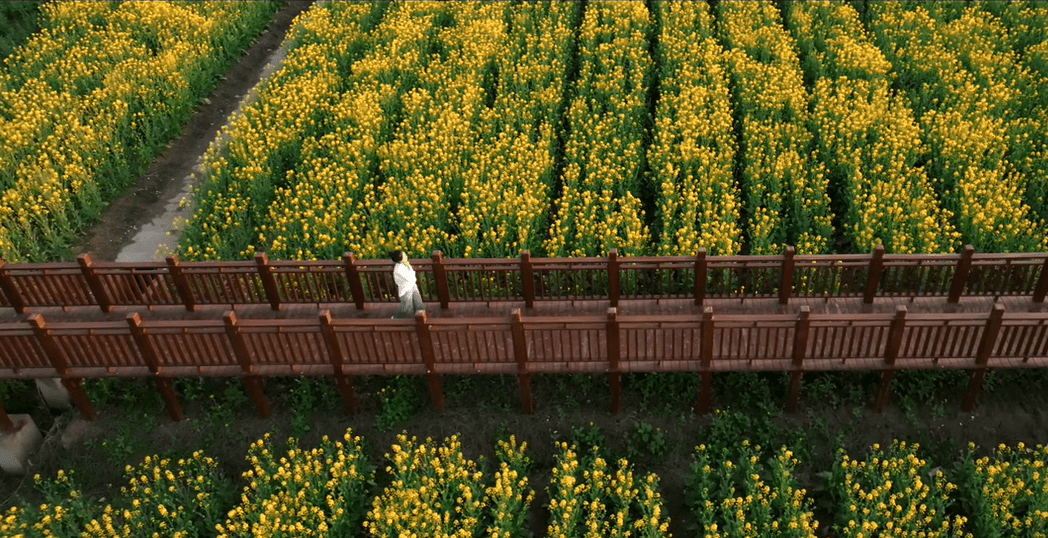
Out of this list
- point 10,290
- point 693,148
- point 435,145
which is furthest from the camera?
point 435,145

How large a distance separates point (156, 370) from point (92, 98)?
10.8m

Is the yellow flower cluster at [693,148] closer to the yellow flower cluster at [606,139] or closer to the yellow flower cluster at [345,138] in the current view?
the yellow flower cluster at [606,139]

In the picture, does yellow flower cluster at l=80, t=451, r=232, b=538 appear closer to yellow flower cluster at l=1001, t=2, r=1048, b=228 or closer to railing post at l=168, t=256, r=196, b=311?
railing post at l=168, t=256, r=196, b=311

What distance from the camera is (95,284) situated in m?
11.9

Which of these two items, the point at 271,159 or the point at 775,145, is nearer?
the point at 775,145

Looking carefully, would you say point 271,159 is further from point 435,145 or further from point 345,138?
point 435,145

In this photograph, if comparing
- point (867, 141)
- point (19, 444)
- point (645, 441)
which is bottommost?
point (645, 441)

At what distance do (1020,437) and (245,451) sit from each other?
10273 mm

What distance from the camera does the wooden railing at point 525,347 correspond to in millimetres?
9961

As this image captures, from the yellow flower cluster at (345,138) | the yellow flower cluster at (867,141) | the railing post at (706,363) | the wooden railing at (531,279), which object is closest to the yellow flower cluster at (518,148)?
the wooden railing at (531,279)

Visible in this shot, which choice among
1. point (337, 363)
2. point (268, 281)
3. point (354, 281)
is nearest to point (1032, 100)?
point (354, 281)

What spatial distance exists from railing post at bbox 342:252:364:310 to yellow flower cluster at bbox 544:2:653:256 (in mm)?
3275

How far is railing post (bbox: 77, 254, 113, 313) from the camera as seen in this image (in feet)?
37.9

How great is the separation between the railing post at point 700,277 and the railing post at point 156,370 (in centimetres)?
737
